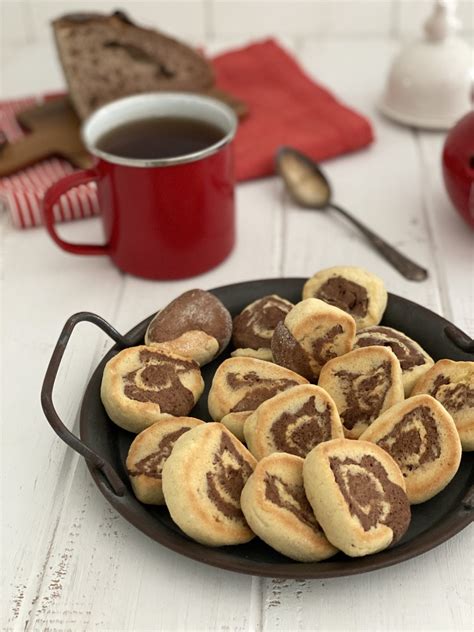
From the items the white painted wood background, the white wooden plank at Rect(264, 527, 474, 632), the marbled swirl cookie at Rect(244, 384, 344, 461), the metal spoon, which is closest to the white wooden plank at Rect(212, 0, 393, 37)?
the white painted wood background

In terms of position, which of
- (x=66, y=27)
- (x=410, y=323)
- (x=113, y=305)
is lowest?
(x=113, y=305)

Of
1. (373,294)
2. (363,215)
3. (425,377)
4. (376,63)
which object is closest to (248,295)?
(373,294)

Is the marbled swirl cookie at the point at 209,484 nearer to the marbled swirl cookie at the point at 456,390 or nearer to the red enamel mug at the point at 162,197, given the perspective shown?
the marbled swirl cookie at the point at 456,390

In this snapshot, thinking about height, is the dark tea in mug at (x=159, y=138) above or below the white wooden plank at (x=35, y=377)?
above

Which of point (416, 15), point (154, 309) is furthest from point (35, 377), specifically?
point (416, 15)

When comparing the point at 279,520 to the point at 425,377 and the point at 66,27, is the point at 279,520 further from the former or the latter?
the point at 66,27

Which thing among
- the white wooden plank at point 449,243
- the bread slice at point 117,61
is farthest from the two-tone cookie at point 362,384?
the bread slice at point 117,61
